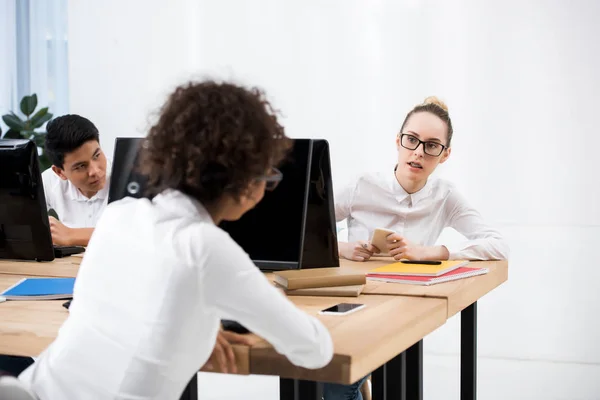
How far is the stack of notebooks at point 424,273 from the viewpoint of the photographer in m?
2.02

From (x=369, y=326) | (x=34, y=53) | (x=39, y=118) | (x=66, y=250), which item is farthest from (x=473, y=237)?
(x=34, y=53)

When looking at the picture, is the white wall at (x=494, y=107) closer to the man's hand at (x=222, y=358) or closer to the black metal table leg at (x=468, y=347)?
the black metal table leg at (x=468, y=347)

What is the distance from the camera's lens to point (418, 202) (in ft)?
9.13

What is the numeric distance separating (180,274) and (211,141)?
0.21m

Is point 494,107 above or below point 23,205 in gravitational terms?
above

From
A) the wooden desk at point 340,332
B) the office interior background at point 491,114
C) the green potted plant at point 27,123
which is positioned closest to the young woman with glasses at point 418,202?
the wooden desk at point 340,332

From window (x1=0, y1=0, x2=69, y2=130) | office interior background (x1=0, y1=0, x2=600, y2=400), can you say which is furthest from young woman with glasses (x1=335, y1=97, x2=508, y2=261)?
window (x1=0, y1=0, x2=69, y2=130)

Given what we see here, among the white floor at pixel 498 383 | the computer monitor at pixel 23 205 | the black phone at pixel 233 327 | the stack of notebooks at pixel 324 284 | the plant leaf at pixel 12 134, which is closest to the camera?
the black phone at pixel 233 327

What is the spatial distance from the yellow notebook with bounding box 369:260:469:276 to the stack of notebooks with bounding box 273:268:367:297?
22cm

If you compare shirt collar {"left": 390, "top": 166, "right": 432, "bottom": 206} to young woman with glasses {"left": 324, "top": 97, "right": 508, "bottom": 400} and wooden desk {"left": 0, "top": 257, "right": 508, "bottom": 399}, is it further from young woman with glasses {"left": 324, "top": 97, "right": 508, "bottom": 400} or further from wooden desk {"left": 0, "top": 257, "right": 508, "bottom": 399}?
wooden desk {"left": 0, "top": 257, "right": 508, "bottom": 399}

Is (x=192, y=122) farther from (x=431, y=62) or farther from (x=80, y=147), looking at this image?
(x=431, y=62)

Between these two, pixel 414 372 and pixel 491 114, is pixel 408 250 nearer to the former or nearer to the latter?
pixel 414 372

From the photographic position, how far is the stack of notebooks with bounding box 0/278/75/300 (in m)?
1.91

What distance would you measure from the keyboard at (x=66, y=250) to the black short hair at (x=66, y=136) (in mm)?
332
